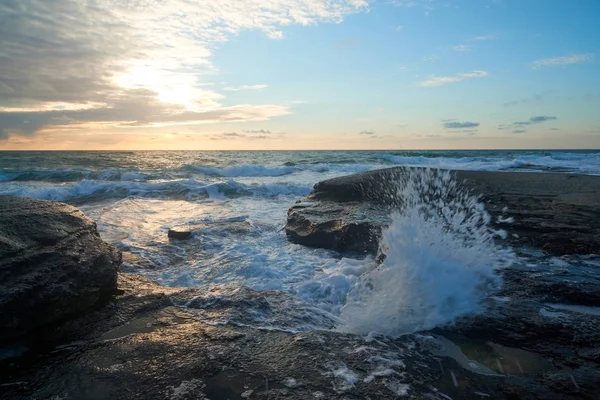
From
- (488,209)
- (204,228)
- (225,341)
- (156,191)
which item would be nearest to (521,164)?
(488,209)

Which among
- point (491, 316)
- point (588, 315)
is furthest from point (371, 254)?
point (588, 315)

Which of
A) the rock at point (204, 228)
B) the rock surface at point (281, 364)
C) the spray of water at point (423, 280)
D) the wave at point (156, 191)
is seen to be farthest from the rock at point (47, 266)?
the wave at point (156, 191)

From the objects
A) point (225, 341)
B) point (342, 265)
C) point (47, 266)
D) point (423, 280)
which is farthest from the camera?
point (342, 265)

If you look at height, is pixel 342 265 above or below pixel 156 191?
above

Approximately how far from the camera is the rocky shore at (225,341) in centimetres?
220

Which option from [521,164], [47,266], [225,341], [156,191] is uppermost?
[521,164]

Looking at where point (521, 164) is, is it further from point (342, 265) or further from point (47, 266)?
point (47, 266)

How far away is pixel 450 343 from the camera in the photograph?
2738 mm

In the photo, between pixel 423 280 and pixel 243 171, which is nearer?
pixel 423 280

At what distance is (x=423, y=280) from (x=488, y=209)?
446cm

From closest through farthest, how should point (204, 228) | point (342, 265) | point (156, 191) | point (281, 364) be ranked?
1. point (281, 364)
2. point (342, 265)
3. point (204, 228)
4. point (156, 191)

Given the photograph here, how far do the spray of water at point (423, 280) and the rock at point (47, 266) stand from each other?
7.69 ft

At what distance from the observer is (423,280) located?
11.6 ft

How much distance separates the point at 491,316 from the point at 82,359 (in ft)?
10.3
